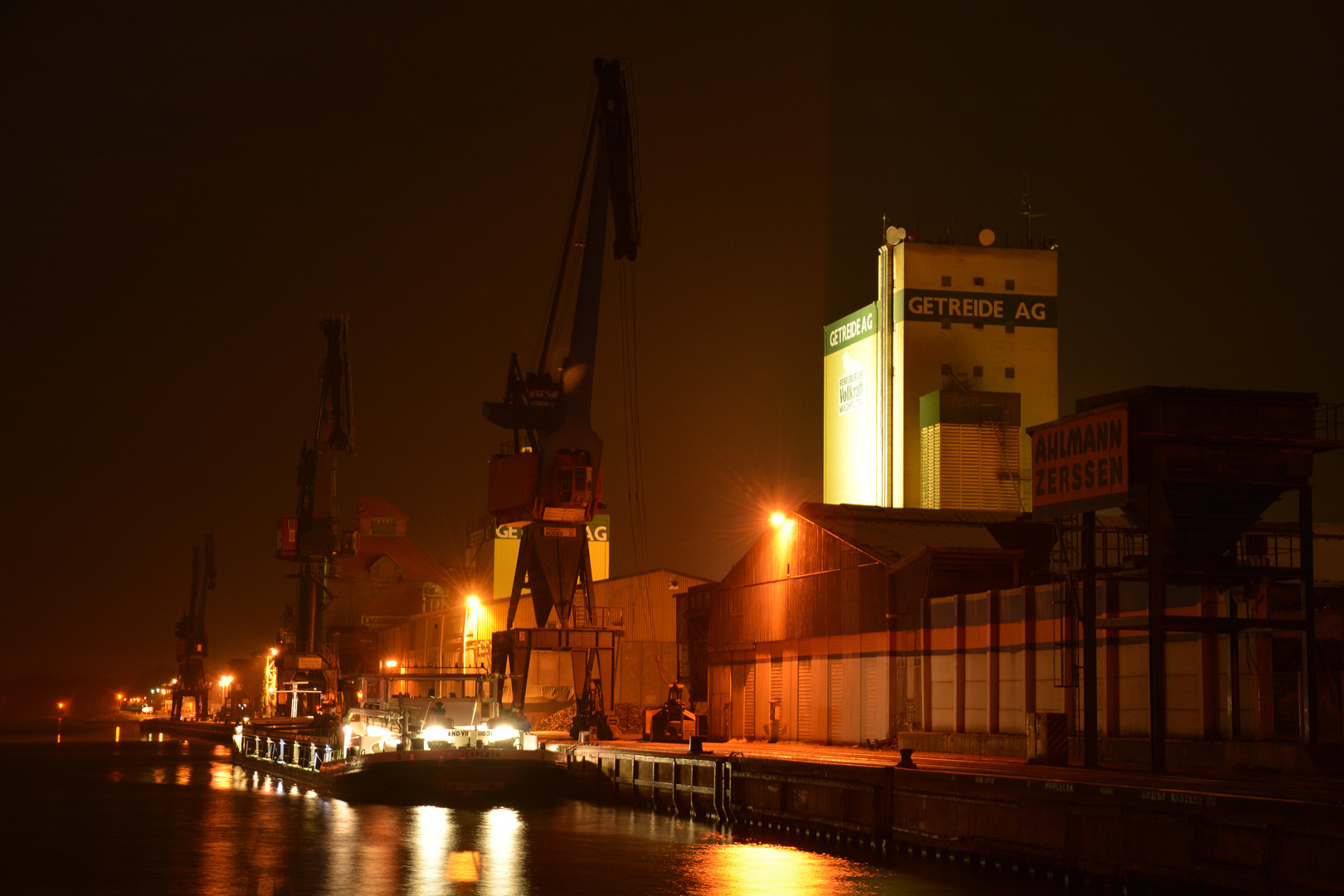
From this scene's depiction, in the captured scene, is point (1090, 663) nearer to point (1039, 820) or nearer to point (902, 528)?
point (1039, 820)

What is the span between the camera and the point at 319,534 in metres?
84.9

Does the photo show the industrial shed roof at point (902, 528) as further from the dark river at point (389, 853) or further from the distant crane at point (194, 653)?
the distant crane at point (194, 653)

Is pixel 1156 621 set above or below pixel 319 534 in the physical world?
below

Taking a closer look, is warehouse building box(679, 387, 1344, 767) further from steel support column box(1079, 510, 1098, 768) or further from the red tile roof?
the red tile roof

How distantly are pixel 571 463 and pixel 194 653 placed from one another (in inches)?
3405

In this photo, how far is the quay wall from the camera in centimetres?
1750

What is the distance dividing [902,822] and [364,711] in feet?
55.7

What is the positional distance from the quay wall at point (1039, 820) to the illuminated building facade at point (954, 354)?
65.5 m

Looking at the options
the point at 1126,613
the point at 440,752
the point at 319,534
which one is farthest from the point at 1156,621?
the point at 319,534

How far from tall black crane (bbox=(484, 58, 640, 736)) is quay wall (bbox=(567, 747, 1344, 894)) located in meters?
15.0

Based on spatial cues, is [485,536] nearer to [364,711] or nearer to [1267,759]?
[364,711]

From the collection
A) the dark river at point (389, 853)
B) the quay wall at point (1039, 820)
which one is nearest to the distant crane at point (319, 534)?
the dark river at point (389, 853)

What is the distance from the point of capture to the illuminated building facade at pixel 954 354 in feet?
315

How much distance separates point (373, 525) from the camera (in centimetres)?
15200
